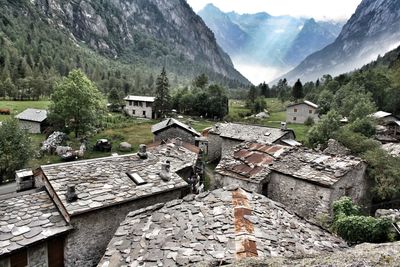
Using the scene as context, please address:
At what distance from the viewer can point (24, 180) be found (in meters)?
17.7

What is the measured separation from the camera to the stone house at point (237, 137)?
37.1m

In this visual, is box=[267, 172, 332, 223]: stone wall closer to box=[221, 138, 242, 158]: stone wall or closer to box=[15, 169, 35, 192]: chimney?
box=[15, 169, 35, 192]: chimney

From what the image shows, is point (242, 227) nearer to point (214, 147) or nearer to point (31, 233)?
point (31, 233)

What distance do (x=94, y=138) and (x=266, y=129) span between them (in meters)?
29.3

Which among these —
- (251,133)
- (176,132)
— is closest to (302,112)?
(251,133)

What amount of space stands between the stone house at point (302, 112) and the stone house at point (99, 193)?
64394 mm

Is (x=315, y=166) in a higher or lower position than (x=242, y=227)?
higher

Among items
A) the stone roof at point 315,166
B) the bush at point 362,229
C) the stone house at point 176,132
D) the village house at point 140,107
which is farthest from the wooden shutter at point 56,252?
the village house at point 140,107

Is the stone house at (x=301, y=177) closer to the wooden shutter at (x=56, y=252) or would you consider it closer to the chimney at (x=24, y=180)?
the wooden shutter at (x=56, y=252)

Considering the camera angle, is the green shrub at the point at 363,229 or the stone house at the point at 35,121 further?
the stone house at the point at 35,121

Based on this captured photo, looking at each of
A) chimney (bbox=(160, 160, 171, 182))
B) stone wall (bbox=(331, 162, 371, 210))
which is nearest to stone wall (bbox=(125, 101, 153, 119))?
chimney (bbox=(160, 160, 171, 182))

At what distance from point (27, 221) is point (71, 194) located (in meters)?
2.19

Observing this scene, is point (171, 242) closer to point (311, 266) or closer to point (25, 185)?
point (311, 266)

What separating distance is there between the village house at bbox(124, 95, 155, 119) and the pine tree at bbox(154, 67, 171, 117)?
155 cm
